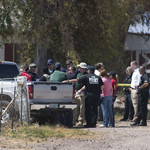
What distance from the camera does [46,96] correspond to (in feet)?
35.7

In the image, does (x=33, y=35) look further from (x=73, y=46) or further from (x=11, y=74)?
(x=11, y=74)

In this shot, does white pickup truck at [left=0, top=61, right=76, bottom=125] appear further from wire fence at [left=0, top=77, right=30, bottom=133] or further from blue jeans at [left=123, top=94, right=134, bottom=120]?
blue jeans at [left=123, top=94, right=134, bottom=120]

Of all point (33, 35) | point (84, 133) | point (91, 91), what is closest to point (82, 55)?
point (33, 35)

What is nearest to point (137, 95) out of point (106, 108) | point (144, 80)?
point (144, 80)

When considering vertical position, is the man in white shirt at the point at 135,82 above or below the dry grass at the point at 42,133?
above

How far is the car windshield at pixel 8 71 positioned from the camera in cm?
1238

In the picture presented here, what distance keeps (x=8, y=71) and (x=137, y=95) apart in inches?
175

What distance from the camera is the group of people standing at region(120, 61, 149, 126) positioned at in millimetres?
12312

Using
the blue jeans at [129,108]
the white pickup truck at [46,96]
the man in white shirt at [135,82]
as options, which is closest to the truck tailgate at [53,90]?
the white pickup truck at [46,96]

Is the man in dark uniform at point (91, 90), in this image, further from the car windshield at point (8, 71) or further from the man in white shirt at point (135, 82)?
the car windshield at point (8, 71)

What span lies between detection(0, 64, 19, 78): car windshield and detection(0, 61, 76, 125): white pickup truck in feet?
4.83

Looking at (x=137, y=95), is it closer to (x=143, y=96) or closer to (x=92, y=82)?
(x=143, y=96)

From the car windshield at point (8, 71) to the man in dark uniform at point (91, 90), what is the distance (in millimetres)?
2055

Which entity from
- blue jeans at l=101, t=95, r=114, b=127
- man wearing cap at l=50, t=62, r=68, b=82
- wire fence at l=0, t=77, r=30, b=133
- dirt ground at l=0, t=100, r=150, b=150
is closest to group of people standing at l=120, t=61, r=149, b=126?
blue jeans at l=101, t=95, r=114, b=127
